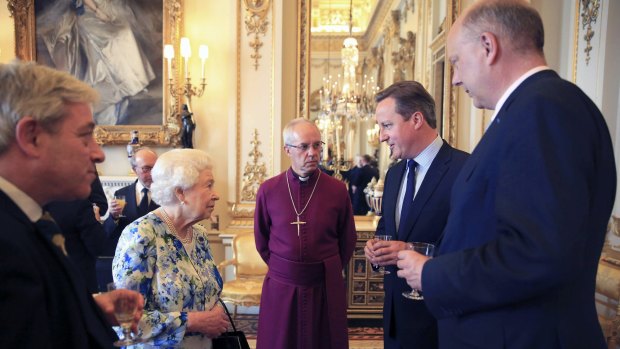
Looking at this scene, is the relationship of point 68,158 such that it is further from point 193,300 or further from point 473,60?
point 473,60

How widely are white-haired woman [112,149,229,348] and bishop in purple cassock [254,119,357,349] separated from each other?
843 millimetres

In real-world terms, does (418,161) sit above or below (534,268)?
above

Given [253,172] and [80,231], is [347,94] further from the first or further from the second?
[80,231]

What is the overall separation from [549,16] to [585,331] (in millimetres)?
4540

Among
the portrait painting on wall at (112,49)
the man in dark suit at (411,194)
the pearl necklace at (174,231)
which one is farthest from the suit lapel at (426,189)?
the portrait painting on wall at (112,49)

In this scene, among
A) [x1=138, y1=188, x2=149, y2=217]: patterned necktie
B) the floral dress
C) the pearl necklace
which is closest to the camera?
the floral dress

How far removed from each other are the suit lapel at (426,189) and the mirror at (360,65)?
112 inches

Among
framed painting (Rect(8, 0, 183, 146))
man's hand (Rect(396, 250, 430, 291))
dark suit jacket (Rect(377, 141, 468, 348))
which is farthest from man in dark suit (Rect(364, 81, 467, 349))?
framed painting (Rect(8, 0, 183, 146))

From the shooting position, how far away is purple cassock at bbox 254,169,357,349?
2.76m

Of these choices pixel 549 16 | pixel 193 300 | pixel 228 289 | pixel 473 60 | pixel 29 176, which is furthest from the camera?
pixel 549 16

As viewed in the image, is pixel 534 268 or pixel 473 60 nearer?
pixel 534 268

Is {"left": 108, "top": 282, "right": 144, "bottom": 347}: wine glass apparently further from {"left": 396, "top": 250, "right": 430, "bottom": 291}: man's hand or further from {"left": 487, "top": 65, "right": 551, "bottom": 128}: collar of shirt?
{"left": 487, "top": 65, "right": 551, "bottom": 128}: collar of shirt

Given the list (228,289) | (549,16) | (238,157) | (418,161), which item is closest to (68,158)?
(418,161)

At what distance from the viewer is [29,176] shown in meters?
0.97
